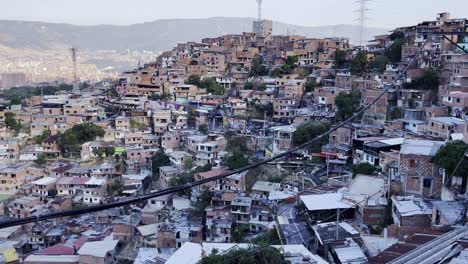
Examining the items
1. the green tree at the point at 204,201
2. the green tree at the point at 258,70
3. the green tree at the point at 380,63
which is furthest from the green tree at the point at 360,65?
the green tree at the point at 204,201

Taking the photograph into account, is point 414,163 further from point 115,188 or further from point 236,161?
point 115,188

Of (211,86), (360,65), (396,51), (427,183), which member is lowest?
(427,183)

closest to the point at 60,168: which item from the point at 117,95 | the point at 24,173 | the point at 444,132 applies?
the point at 24,173

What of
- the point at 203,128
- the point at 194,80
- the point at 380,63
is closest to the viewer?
the point at 203,128

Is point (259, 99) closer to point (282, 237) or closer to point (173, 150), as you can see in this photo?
point (173, 150)

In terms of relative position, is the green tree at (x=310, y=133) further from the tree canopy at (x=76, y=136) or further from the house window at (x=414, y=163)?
the tree canopy at (x=76, y=136)

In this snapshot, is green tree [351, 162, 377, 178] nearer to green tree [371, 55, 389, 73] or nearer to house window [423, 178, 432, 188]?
house window [423, 178, 432, 188]

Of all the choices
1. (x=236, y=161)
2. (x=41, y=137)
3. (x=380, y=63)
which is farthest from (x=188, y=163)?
(x=380, y=63)
